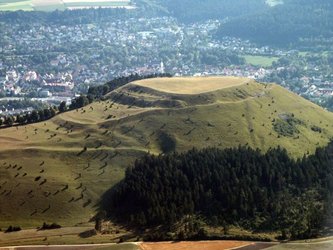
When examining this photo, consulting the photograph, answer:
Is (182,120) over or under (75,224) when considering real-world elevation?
over

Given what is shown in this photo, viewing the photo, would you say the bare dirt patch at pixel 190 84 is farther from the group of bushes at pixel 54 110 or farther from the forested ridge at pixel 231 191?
the forested ridge at pixel 231 191

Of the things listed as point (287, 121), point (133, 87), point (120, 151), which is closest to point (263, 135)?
point (287, 121)

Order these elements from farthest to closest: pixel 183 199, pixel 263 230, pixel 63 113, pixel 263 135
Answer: pixel 63 113, pixel 263 135, pixel 183 199, pixel 263 230

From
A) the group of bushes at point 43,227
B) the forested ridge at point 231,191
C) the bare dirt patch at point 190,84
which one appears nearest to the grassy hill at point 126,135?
the bare dirt patch at point 190,84

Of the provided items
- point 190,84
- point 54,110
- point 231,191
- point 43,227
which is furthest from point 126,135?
point 54,110

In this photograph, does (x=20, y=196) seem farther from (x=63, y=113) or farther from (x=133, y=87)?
(x=133, y=87)

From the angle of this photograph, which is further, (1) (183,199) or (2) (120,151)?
(2) (120,151)

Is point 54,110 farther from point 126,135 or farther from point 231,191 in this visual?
point 231,191
